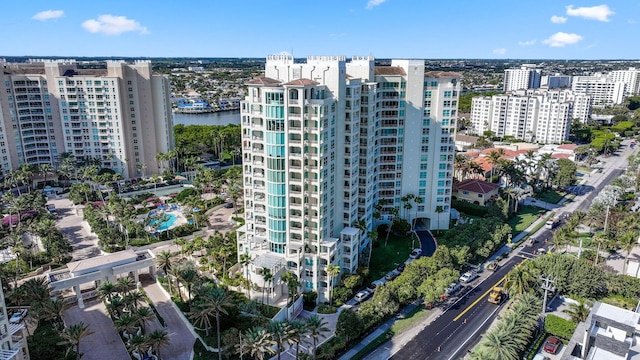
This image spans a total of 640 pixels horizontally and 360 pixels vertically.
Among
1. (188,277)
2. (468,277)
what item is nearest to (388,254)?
(468,277)

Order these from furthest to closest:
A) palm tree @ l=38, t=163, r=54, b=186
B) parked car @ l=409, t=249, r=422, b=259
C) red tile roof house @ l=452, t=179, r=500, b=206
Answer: palm tree @ l=38, t=163, r=54, b=186, red tile roof house @ l=452, t=179, r=500, b=206, parked car @ l=409, t=249, r=422, b=259

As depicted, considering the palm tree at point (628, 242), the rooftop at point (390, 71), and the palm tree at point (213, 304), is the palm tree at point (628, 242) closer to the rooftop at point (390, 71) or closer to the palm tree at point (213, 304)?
the rooftop at point (390, 71)

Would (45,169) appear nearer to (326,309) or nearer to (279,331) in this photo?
(326,309)

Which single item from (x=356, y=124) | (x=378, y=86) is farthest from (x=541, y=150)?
(x=356, y=124)

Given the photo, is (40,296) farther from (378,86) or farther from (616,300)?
(616,300)

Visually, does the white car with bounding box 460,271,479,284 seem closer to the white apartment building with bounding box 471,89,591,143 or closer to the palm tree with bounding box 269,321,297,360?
the palm tree with bounding box 269,321,297,360

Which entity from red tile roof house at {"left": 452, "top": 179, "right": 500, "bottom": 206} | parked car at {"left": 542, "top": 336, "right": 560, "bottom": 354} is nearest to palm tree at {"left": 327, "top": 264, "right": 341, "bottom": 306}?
parked car at {"left": 542, "top": 336, "right": 560, "bottom": 354}

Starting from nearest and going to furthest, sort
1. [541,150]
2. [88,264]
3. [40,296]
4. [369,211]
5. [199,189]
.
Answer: [40,296], [88,264], [369,211], [199,189], [541,150]
